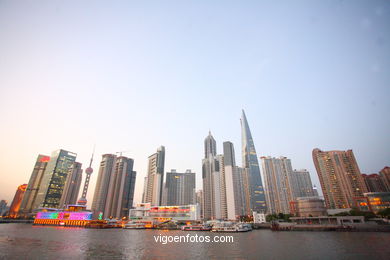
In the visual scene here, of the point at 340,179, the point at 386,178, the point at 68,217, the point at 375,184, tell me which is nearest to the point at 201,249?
the point at 68,217

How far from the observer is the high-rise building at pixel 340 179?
171000mm

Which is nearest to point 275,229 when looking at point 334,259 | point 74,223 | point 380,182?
point 334,259

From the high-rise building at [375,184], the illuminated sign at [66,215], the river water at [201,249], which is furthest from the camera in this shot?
the high-rise building at [375,184]

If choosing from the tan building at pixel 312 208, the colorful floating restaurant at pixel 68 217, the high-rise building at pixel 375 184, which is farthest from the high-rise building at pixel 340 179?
the colorful floating restaurant at pixel 68 217

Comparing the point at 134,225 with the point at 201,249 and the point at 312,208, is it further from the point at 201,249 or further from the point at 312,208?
the point at 312,208

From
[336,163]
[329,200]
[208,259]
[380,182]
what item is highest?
[336,163]

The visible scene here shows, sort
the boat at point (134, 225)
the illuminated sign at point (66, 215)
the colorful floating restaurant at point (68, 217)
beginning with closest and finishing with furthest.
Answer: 1. the boat at point (134, 225)
2. the colorful floating restaurant at point (68, 217)
3. the illuminated sign at point (66, 215)

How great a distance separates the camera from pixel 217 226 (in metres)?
112

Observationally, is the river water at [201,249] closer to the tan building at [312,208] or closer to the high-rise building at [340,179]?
the tan building at [312,208]

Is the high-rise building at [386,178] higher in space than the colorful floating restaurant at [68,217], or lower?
higher

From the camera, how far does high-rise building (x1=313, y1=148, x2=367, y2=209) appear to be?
6732 inches

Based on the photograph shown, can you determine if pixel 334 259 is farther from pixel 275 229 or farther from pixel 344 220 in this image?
pixel 344 220

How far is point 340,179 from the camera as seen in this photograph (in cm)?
17938

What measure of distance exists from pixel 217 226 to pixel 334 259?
87619mm
